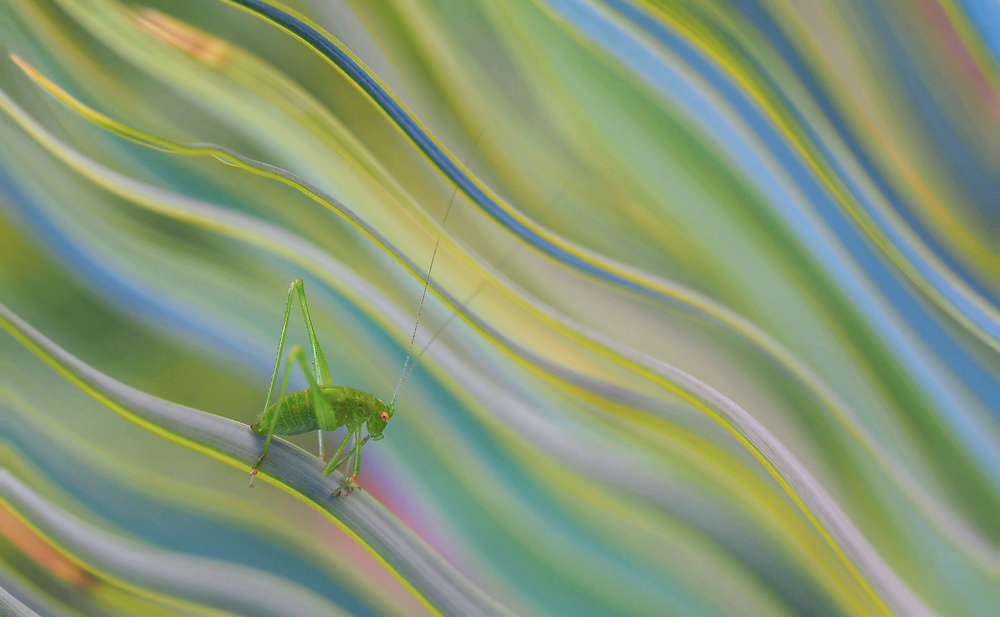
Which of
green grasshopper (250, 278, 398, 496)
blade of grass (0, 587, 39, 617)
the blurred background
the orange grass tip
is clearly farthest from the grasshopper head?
the orange grass tip

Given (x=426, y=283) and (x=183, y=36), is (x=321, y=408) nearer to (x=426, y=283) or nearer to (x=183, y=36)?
(x=426, y=283)

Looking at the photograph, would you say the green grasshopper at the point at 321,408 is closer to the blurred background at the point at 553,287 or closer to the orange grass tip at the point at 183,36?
the blurred background at the point at 553,287

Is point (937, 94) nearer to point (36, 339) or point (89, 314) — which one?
point (89, 314)

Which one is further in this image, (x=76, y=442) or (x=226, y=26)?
(x=226, y=26)

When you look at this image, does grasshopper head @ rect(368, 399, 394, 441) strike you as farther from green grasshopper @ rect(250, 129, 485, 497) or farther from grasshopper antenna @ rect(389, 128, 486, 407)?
grasshopper antenna @ rect(389, 128, 486, 407)

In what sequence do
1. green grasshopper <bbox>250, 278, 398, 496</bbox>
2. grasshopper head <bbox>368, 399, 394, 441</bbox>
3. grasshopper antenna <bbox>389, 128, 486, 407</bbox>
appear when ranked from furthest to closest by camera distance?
grasshopper antenna <bbox>389, 128, 486, 407</bbox> < grasshopper head <bbox>368, 399, 394, 441</bbox> < green grasshopper <bbox>250, 278, 398, 496</bbox>

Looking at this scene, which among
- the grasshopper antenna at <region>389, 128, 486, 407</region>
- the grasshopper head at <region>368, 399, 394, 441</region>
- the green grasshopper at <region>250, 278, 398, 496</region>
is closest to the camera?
the green grasshopper at <region>250, 278, 398, 496</region>

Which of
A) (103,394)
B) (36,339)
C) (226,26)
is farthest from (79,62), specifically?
Answer: (103,394)

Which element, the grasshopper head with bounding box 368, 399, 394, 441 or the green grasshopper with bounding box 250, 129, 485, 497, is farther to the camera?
the grasshopper head with bounding box 368, 399, 394, 441
